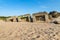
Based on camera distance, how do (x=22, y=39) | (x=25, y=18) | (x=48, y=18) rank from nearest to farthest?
(x=22, y=39)
(x=48, y=18)
(x=25, y=18)

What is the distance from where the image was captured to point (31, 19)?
15180mm

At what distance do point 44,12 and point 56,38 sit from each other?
11053 millimetres

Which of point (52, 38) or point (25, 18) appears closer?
point (52, 38)

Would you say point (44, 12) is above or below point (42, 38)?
above

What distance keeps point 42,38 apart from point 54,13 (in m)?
11.4

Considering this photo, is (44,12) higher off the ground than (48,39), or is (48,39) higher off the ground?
(44,12)

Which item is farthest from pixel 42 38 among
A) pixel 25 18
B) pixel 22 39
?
pixel 25 18

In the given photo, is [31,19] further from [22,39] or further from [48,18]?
[22,39]

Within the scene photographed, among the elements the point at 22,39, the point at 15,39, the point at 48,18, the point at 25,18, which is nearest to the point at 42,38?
the point at 22,39

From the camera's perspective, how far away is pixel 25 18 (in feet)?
55.2

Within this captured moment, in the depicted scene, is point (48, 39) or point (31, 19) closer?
point (48, 39)

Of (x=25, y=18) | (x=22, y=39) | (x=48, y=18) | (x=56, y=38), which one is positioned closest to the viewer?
(x=56, y=38)

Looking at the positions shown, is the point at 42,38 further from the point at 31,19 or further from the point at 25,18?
the point at 25,18

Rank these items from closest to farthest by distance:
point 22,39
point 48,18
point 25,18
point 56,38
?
point 56,38 < point 22,39 < point 48,18 < point 25,18
